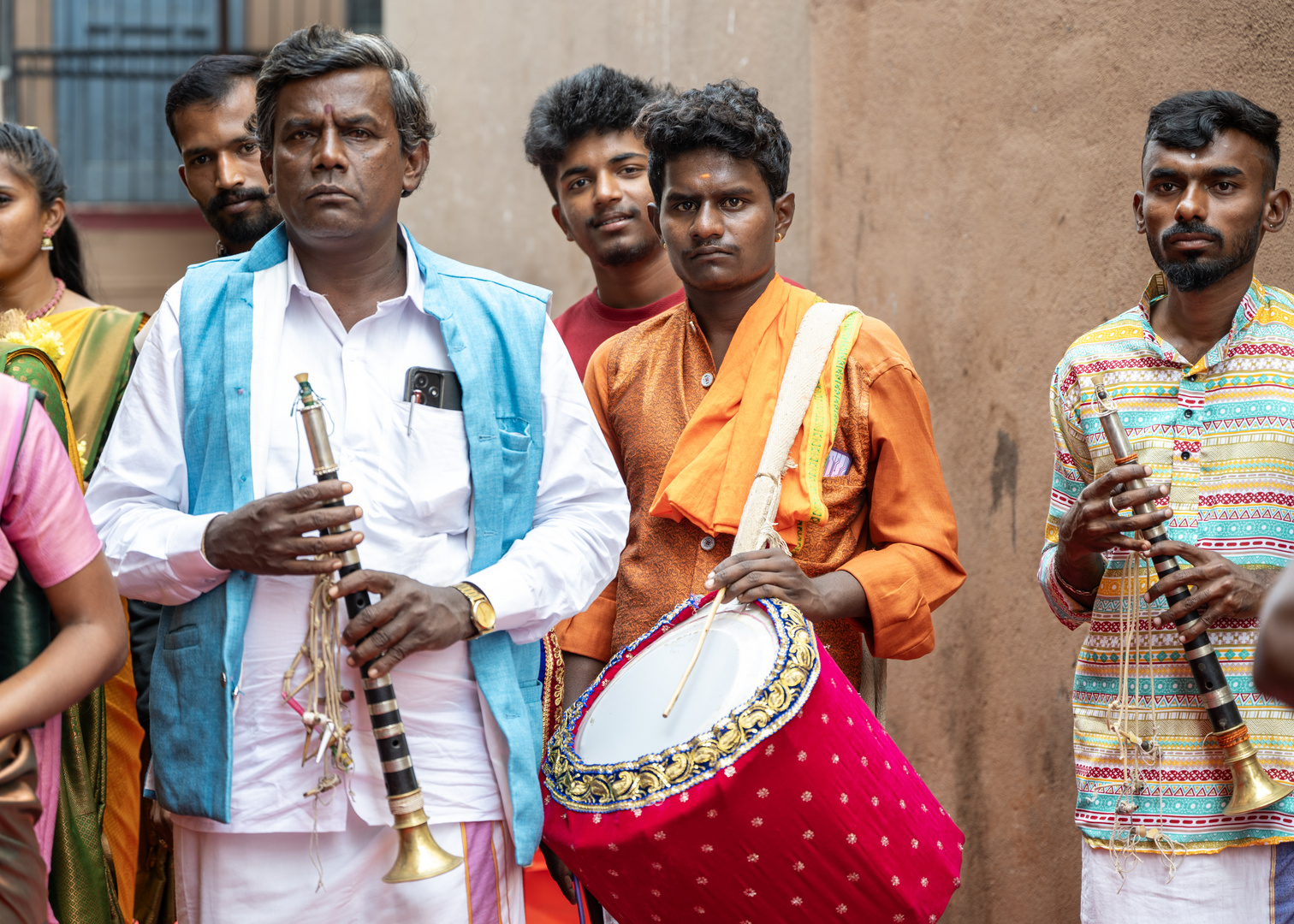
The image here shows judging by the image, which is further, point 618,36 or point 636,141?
point 618,36

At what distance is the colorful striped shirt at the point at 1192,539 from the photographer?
9.72 feet

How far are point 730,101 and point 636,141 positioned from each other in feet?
4.07

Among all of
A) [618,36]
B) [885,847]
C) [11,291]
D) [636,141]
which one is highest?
[618,36]

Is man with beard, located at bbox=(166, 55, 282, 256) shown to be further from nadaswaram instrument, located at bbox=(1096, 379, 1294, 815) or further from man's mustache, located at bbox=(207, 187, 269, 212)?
nadaswaram instrument, located at bbox=(1096, 379, 1294, 815)

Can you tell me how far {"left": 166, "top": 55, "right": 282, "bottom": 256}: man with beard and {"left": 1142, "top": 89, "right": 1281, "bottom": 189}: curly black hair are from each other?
2492mm

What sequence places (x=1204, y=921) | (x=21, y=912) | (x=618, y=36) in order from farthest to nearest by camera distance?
(x=618, y=36) < (x=1204, y=921) < (x=21, y=912)

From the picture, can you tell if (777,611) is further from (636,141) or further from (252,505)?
(636,141)

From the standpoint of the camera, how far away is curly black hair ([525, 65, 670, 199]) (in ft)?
14.6

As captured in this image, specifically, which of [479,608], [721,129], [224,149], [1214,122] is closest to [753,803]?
[479,608]

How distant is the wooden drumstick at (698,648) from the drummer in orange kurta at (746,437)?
0.10m

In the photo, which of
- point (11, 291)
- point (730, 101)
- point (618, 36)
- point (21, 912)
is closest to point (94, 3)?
point (618, 36)

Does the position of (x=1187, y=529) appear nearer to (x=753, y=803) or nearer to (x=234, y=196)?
(x=753, y=803)

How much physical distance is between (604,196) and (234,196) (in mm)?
1109

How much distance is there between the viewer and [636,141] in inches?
176
